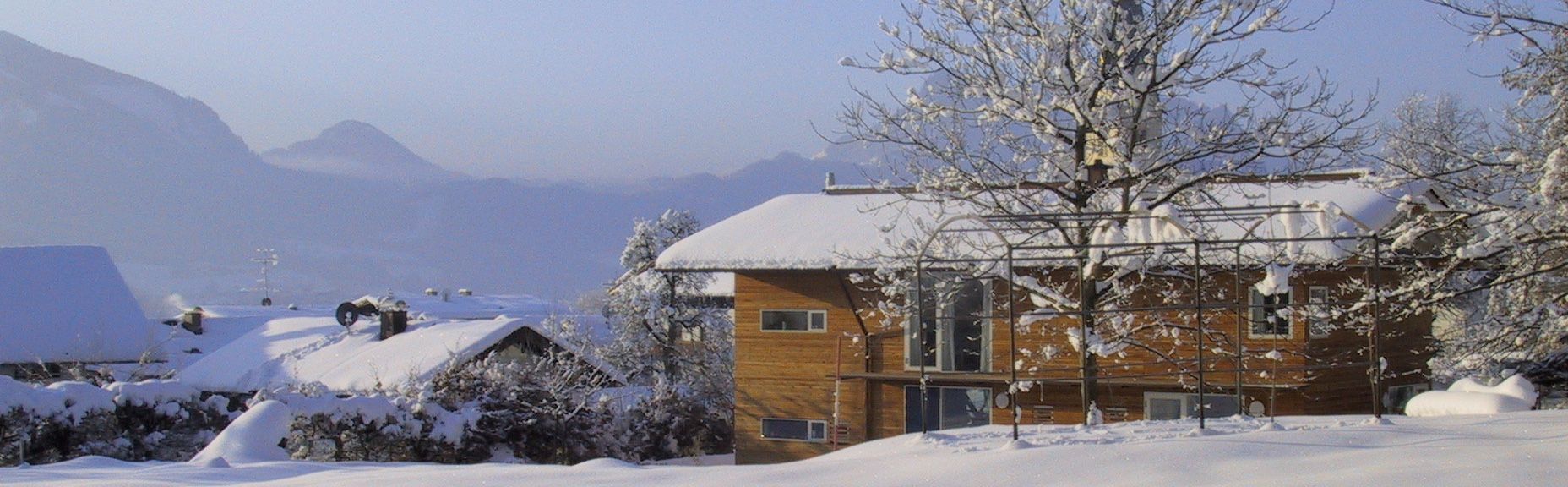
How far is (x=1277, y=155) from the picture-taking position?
1512cm

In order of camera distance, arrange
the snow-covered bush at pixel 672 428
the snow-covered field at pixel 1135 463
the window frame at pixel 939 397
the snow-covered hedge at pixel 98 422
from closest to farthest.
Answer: the snow-covered field at pixel 1135 463 < the snow-covered hedge at pixel 98 422 < the window frame at pixel 939 397 < the snow-covered bush at pixel 672 428

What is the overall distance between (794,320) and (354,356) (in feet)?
59.1

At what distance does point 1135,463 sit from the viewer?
27.8 feet

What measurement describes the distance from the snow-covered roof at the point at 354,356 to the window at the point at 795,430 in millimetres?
5865

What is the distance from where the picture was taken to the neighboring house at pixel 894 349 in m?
20.1

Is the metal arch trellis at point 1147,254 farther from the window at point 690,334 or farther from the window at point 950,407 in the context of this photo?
the window at point 690,334

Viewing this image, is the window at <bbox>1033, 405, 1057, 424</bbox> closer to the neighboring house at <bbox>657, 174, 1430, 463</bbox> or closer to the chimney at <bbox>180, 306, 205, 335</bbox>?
the neighboring house at <bbox>657, 174, 1430, 463</bbox>

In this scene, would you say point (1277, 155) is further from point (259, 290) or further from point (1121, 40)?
point (259, 290)

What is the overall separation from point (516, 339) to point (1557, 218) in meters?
25.6

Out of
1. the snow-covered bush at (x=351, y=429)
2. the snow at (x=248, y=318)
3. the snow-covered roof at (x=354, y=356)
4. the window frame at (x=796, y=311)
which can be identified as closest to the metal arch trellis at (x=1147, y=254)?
the window frame at (x=796, y=311)

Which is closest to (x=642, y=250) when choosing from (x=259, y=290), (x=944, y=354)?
(x=944, y=354)

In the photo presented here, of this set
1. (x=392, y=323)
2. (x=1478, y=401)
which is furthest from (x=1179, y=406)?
(x=392, y=323)

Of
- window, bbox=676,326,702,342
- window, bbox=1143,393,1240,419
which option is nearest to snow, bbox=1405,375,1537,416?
window, bbox=1143,393,1240,419

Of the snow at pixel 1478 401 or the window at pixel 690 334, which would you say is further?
the window at pixel 690 334
